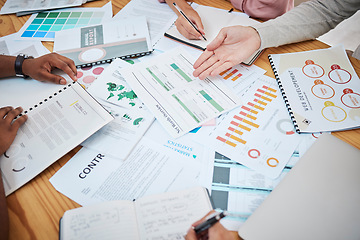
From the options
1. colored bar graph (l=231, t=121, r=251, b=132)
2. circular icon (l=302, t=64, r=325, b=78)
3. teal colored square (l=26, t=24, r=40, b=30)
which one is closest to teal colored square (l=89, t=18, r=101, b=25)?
teal colored square (l=26, t=24, r=40, b=30)

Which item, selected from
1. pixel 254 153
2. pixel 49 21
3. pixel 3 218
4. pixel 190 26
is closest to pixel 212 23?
pixel 190 26

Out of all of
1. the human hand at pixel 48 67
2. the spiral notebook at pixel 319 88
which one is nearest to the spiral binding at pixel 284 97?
the spiral notebook at pixel 319 88

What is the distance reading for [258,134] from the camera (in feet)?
2.41

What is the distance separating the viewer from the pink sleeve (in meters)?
1.09

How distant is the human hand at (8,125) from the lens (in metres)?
0.69

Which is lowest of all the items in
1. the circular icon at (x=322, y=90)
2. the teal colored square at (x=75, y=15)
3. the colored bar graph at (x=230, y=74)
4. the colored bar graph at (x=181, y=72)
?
the circular icon at (x=322, y=90)

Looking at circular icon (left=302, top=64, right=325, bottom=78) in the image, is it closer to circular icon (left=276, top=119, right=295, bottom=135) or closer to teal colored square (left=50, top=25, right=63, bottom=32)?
circular icon (left=276, top=119, right=295, bottom=135)

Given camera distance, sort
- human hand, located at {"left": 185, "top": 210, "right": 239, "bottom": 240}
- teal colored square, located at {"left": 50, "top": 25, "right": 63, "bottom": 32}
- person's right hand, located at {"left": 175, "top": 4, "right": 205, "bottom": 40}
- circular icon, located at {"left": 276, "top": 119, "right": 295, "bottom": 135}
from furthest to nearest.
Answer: teal colored square, located at {"left": 50, "top": 25, "right": 63, "bottom": 32} → person's right hand, located at {"left": 175, "top": 4, "right": 205, "bottom": 40} → circular icon, located at {"left": 276, "top": 119, "right": 295, "bottom": 135} → human hand, located at {"left": 185, "top": 210, "right": 239, "bottom": 240}

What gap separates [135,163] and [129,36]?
1.78 ft

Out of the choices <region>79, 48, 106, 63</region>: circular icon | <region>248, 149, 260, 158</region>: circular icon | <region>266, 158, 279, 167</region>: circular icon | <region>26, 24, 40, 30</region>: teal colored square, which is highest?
<region>26, 24, 40, 30</region>: teal colored square

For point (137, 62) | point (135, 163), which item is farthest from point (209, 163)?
point (137, 62)

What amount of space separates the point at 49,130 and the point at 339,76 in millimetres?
904

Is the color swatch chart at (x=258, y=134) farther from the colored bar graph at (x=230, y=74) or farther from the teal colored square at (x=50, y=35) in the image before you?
the teal colored square at (x=50, y=35)

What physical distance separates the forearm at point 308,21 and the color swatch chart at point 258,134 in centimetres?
25
